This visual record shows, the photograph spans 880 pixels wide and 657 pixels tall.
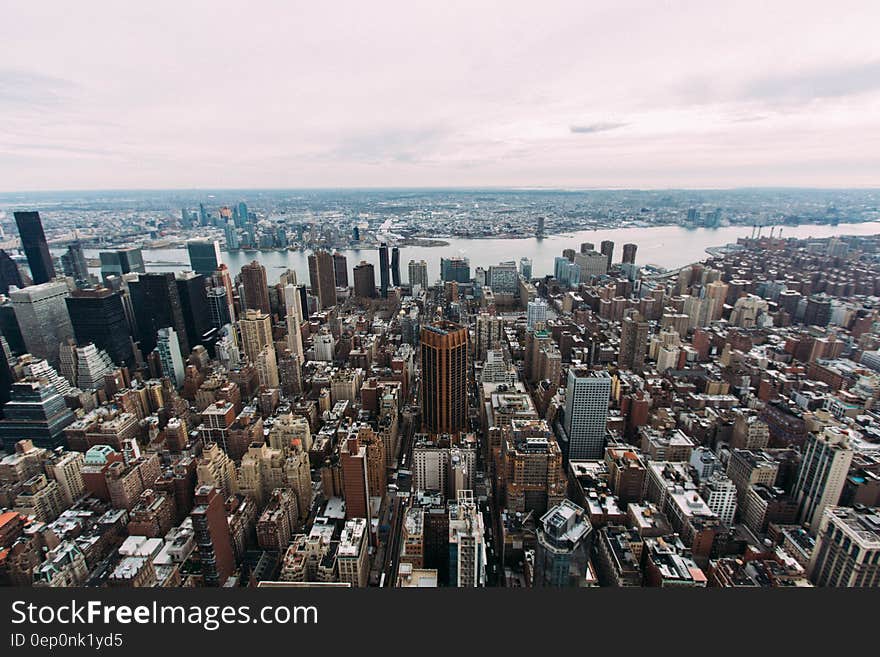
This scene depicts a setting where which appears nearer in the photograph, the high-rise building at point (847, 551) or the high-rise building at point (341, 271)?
the high-rise building at point (847, 551)

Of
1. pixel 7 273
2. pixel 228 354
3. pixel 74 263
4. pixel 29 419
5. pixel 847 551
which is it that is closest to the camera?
pixel 847 551

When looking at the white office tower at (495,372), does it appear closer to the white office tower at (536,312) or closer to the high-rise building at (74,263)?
the white office tower at (536,312)

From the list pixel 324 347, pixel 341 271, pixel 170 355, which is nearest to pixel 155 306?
pixel 170 355

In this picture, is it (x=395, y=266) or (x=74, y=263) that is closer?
(x=74, y=263)

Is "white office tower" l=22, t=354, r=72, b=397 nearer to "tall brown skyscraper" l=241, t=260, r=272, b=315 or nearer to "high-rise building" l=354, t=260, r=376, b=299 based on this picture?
"tall brown skyscraper" l=241, t=260, r=272, b=315

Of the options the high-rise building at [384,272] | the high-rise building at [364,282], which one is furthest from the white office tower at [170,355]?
the high-rise building at [384,272]

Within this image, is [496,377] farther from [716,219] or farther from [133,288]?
[716,219]

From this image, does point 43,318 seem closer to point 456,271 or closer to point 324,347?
point 324,347
